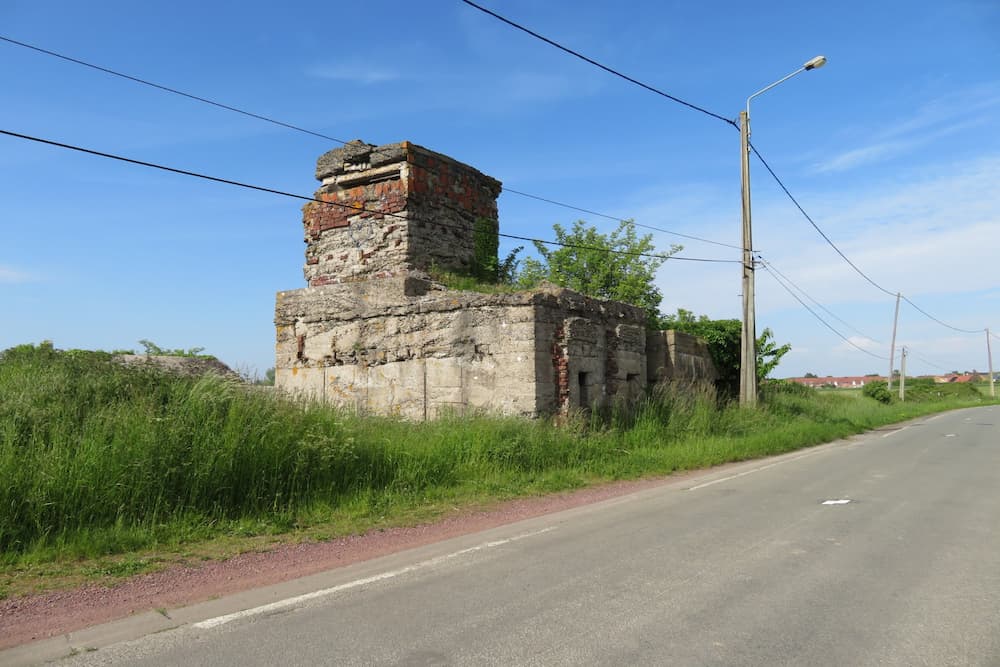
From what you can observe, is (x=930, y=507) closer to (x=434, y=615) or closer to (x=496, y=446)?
(x=496, y=446)

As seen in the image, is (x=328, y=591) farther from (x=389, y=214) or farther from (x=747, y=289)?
(x=747, y=289)

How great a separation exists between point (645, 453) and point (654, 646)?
26.5 feet

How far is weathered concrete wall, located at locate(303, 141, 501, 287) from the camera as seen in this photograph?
12.3m

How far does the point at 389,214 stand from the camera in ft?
40.7

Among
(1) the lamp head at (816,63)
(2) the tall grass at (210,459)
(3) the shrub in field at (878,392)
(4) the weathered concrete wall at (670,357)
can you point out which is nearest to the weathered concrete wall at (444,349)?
(2) the tall grass at (210,459)

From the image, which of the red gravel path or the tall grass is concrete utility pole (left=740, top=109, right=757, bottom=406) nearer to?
the tall grass

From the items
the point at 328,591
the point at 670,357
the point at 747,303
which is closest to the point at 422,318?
the point at 670,357

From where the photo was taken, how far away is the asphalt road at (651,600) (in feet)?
11.3

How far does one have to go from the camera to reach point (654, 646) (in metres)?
3.51

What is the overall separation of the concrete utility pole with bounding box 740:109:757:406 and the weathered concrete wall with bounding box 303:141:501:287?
812 cm

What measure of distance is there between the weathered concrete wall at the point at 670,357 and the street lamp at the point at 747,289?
6.39ft

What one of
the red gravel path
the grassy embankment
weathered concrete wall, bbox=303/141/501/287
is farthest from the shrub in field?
the red gravel path

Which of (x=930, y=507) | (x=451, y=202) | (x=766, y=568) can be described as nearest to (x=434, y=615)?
(x=766, y=568)

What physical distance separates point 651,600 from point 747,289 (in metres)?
15.0
